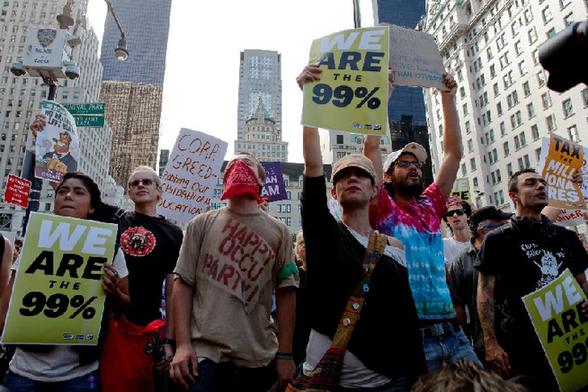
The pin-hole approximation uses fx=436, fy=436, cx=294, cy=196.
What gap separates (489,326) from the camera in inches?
135

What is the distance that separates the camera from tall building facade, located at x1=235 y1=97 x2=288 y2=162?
12062 cm

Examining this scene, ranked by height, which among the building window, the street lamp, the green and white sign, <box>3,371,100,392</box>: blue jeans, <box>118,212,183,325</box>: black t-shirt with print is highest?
the building window

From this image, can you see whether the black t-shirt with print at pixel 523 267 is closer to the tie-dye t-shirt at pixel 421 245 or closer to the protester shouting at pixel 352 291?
the tie-dye t-shirt at pixel 421 245

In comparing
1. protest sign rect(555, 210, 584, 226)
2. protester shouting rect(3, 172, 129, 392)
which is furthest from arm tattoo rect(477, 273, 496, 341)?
protest sign rect(555, 210, 584, 226)

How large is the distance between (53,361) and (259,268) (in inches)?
57.8

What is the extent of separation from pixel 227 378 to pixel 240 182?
129cm

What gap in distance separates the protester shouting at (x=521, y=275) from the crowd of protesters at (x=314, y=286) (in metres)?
0.01

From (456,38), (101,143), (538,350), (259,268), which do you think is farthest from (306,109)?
(101,143)

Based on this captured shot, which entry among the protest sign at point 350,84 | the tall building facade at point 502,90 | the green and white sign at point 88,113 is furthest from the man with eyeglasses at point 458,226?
the tall building facade at point 502,90

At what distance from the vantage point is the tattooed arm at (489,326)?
10.4 feet

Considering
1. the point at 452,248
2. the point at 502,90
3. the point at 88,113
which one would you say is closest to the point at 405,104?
the point at 502,90

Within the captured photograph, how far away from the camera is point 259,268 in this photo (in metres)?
2.98

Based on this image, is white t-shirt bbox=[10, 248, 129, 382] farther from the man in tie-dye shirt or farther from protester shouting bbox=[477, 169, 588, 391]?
protester shouting bbox=[477, 169, 588, 391]

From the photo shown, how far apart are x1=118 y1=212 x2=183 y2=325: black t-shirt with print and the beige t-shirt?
29.3 inches
